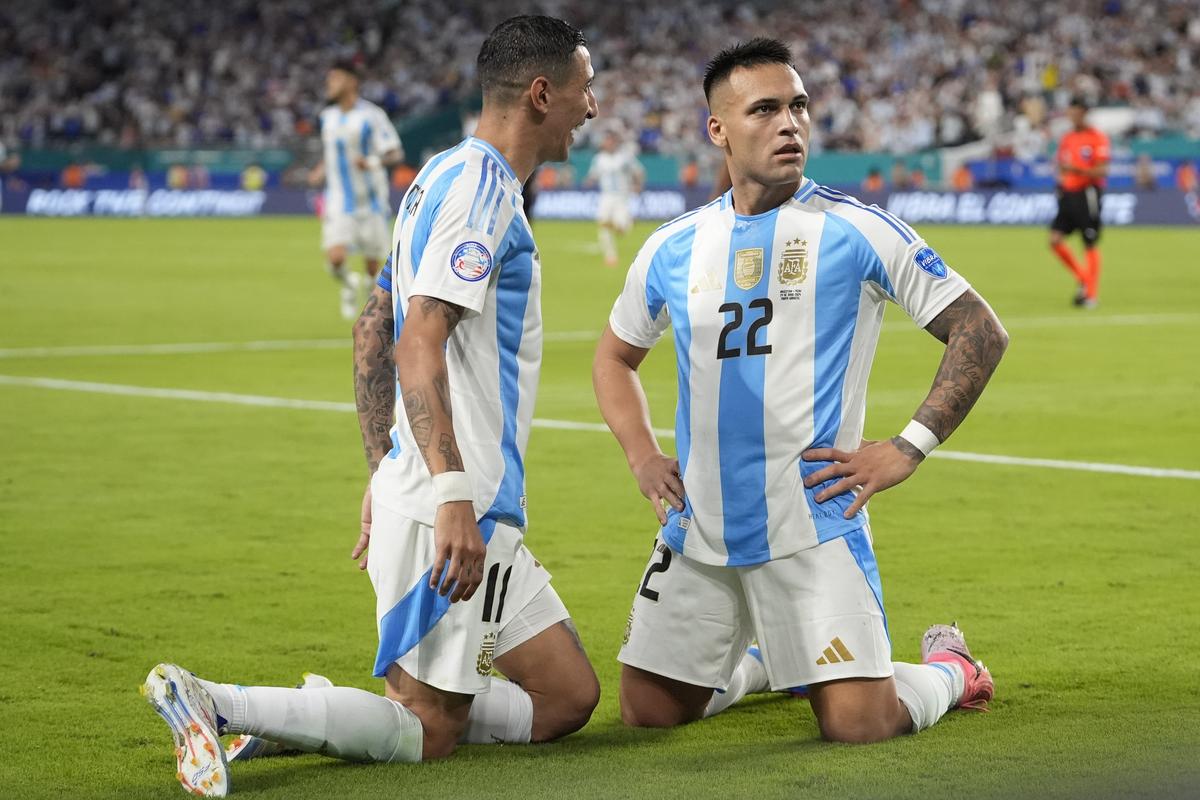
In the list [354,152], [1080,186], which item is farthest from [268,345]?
[1080,186]

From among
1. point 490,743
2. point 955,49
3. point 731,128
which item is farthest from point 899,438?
point 955,49

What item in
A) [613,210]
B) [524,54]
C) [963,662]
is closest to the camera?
[524,54]

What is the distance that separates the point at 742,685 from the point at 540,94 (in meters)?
1.93

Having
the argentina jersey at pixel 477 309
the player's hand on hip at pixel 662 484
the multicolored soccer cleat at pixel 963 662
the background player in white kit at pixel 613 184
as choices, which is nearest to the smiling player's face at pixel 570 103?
the argentina jersey at pixel 477 309

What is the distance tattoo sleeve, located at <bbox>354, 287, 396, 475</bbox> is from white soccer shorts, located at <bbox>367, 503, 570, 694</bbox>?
380 mm

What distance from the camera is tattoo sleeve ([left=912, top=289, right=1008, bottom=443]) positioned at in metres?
4.68

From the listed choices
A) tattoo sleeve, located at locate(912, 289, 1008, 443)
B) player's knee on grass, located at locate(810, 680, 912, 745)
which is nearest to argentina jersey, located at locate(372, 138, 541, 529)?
player's knee on grass, located at locate(810, 680, 912, 745)

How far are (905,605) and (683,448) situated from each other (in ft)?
6.09

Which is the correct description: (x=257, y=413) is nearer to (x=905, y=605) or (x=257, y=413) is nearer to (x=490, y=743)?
(x=905, y=605)

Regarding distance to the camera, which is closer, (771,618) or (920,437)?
(920,437)

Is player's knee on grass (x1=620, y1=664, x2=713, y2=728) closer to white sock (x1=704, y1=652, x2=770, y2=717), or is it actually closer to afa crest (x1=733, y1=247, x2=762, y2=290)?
white sock (x1=704, y1=652, x2=770, y2=717)

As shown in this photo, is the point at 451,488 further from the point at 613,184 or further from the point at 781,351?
the point at 613,184

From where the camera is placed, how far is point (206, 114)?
54.6 meters

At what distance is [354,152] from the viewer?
18422mm
